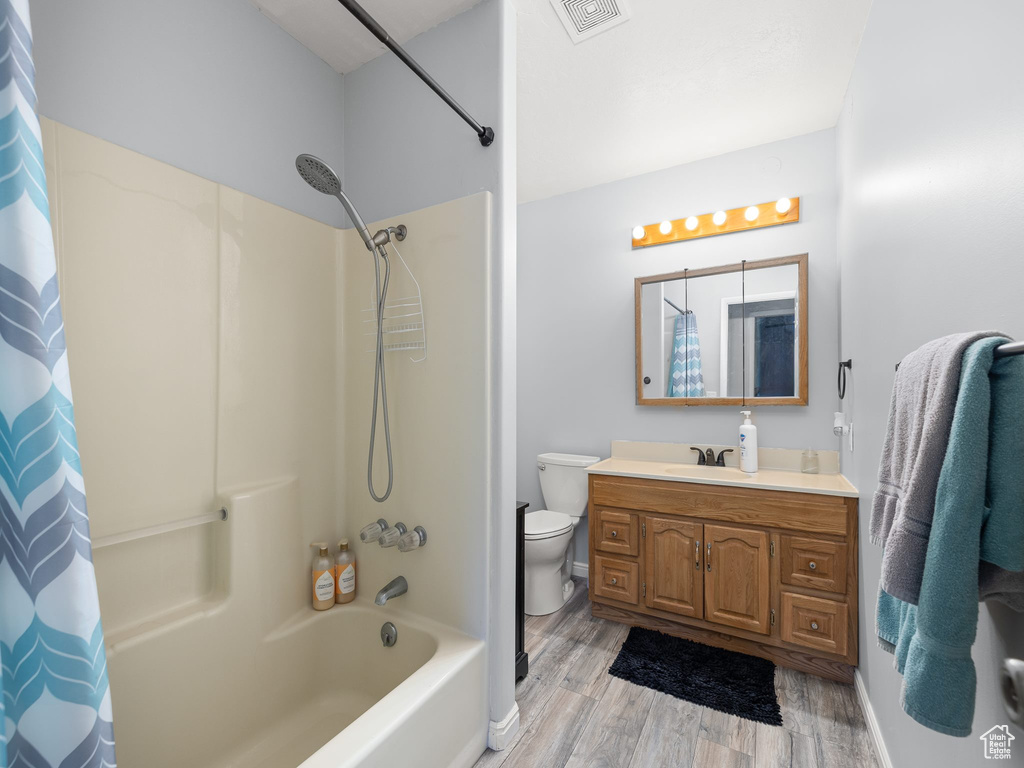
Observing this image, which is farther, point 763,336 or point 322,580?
point 763,336

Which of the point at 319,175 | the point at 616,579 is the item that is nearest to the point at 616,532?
the point at 616,579

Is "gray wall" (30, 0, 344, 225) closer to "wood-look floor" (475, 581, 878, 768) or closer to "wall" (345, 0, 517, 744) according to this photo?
"wall" (345, 0, 517, 744)

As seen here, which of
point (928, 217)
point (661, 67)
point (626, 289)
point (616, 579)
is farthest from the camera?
point (626, 289)

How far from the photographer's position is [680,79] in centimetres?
192

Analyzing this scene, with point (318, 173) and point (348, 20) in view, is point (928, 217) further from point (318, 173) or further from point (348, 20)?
point (348, 20)

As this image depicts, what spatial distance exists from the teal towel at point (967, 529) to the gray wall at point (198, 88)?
2.01 meters

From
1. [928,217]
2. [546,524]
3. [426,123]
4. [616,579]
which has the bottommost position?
[616,579]

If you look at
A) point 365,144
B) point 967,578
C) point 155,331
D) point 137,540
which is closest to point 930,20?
point 967,578

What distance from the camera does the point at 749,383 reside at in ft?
7.80

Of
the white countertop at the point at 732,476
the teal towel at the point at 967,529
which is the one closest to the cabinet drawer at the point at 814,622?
the white countertop at the point at 732,476

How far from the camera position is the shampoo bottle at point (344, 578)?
5.61 feet

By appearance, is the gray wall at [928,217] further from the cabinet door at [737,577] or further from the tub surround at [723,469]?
the cabinet door at [737,577]

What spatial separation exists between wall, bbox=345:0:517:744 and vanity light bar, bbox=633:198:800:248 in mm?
1339

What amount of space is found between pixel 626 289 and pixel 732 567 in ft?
5.37
